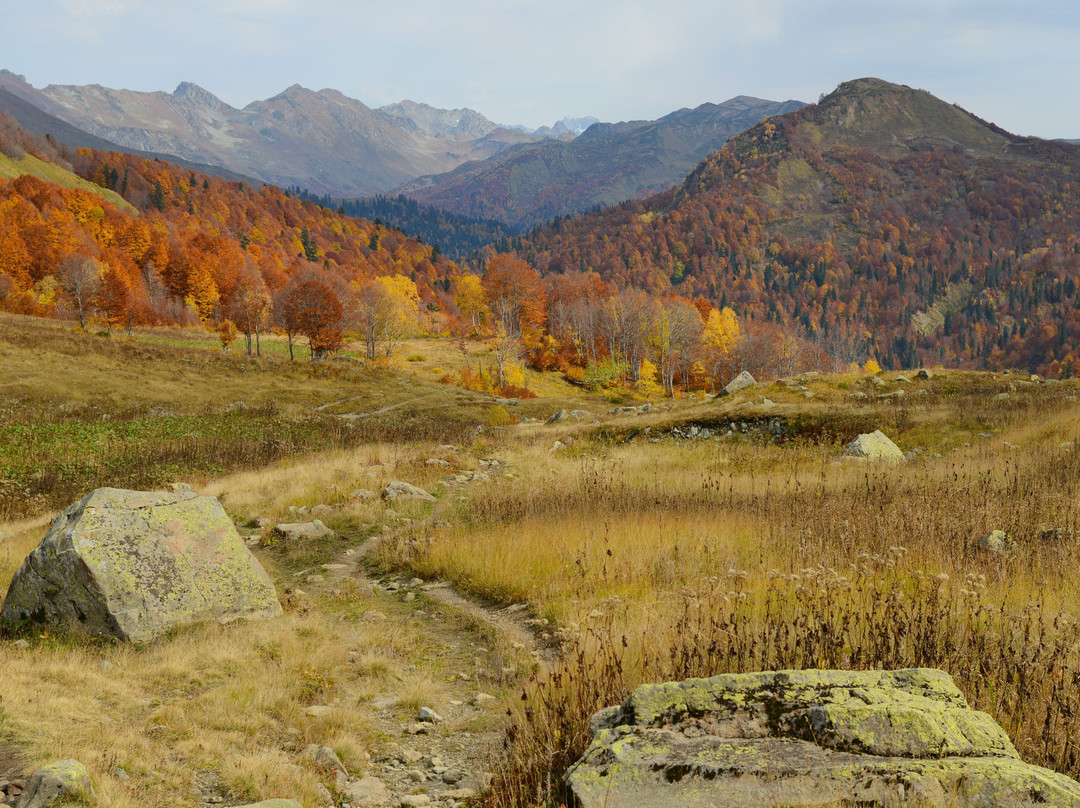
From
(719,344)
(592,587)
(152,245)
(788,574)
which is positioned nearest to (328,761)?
(592,587)

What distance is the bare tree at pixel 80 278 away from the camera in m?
70.3

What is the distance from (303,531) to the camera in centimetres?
1360

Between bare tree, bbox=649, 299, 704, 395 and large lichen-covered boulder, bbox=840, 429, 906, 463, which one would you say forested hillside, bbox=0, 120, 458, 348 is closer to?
bare tree, bbox=649, 299, 704, 395

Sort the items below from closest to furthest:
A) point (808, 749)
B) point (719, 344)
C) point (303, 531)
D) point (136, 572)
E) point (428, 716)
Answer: point (808, 749)
point (428, 716)
point (136, 572)
point (303, 531)
point (719, 344)

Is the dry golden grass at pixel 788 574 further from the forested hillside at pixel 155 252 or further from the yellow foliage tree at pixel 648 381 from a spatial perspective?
the yellow foliage tree at pixel 648 381

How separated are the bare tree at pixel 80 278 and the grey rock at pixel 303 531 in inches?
2854

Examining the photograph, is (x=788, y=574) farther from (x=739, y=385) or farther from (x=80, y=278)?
(x=80, y=278)

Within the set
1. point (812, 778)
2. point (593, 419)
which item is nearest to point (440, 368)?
point (593, 419)

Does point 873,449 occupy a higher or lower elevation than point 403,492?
higher

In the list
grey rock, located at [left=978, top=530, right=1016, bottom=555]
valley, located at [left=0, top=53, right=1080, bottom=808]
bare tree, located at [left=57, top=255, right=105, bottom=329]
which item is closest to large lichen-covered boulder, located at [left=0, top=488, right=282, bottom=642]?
valley, located at [left=0, top=53, right=1080, bottom=808]

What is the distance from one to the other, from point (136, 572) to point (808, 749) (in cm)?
836

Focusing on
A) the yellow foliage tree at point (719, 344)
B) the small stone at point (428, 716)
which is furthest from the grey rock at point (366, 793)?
the yellow foliage tree at point (719, 344)

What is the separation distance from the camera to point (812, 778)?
3.18m

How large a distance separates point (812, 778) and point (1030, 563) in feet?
21.5
